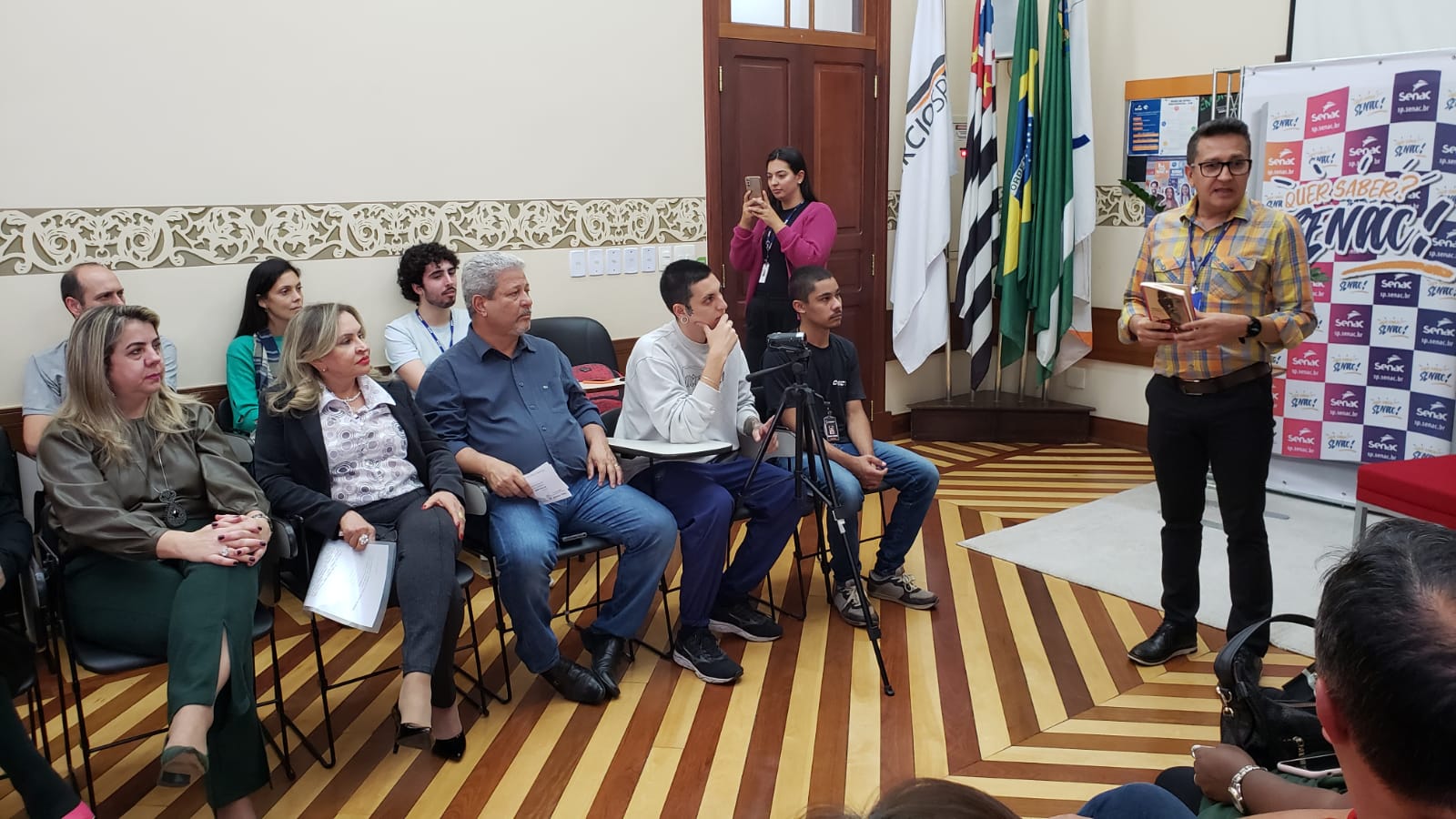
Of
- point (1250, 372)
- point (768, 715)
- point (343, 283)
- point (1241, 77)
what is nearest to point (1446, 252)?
point (1241, 77)

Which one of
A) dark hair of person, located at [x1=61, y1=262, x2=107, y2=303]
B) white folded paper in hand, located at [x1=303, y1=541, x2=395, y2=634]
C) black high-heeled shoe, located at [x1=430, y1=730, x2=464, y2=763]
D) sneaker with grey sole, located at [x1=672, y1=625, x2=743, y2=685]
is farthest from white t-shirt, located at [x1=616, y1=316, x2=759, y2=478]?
dark hair of person, located at [x1=61, y1=262, x2=107, y2=303]

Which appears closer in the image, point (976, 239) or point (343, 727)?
point (343, 727)

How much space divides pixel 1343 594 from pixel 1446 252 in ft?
13.0

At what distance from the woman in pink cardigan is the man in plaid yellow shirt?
5.25 feet

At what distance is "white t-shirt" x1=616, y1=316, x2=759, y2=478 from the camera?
318 cm

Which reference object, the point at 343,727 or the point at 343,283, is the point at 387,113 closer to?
the point at 343,283

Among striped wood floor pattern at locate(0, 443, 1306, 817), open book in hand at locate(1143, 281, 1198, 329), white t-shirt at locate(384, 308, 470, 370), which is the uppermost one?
open book in hand at locate(1143, 281, 1198, 329)

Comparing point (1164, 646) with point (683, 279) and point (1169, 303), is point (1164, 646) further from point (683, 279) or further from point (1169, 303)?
point (683, 279)

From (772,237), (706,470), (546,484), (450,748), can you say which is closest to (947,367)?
(772,237)

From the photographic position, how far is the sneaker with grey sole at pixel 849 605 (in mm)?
3479

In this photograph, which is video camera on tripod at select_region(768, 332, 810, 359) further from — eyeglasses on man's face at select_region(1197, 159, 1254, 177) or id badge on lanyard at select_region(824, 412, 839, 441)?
eyeglasses on man's face at select_region(1197, 159, 1254, 177)

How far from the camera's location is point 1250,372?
284cm

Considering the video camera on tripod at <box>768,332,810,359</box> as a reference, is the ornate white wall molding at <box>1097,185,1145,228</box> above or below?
above

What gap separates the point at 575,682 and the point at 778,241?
7.07ft
